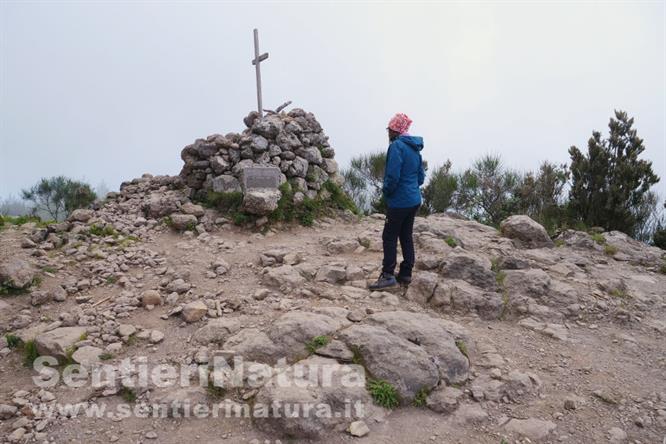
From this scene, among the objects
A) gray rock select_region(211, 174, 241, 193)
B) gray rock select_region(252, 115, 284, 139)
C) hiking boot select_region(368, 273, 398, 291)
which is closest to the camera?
hiking boot select_region(368, 273, 398, 291)

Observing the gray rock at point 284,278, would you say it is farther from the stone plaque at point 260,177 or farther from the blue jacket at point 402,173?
the stone plaque at point 260,177

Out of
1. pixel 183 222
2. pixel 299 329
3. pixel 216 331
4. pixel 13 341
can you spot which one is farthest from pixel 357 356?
pixel 183 222

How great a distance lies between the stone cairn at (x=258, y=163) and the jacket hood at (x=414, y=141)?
10.7 feet

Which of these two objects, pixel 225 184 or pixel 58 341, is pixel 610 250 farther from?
pixel 58 341

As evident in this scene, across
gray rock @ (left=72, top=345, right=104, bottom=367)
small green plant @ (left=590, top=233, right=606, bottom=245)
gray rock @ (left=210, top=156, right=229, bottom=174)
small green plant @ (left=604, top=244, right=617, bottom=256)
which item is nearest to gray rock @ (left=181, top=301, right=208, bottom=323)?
gray rock @ (left=72, top=345, right=104, bottom=367)

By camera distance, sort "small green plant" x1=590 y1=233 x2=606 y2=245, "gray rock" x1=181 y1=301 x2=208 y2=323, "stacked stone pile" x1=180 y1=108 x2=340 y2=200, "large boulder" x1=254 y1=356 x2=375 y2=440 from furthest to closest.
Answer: "stacked stone pile" x1=180 y1=108 x2=340 y2=200 < "small green plant" x1=590 y1=233 x2=606 y2=245 < "gray rock" x1=181 y1=301 x2=208 y2=323 < "large boulder" x1=254 y1=356 x2=375 y2=440

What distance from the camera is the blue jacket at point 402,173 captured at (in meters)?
4.78

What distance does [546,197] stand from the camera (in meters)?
13.2

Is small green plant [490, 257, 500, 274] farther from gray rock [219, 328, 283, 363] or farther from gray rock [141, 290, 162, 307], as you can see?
gray rock [141, 290, 162, 307]

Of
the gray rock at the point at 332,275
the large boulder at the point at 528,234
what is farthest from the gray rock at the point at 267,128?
the large boulder at the point at 528,234

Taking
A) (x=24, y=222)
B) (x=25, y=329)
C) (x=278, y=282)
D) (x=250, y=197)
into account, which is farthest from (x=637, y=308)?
(x=24, y=222)

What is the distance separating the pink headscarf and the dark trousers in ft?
3.11

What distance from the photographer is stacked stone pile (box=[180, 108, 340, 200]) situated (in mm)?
8047

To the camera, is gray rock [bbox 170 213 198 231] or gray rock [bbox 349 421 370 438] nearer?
gray rock [bbox 349 421 370 438]
